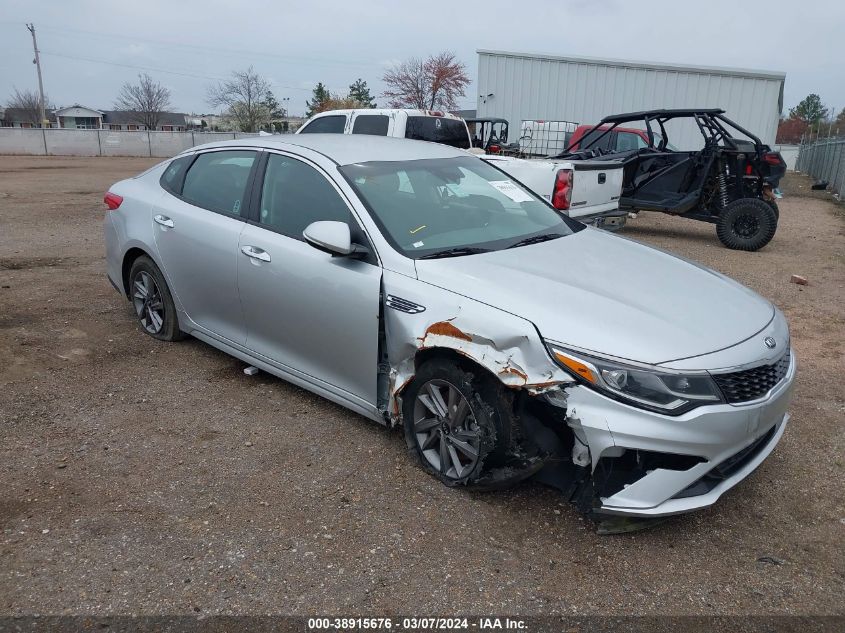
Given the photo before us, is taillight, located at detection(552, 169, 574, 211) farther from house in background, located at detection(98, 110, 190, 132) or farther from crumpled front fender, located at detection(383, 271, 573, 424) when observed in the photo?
house in background, located at detection(98, 110, 190, 132)

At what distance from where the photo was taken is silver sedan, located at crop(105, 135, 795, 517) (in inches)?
106

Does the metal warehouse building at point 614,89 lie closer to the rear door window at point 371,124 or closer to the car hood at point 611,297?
the rear door window at point 371,124

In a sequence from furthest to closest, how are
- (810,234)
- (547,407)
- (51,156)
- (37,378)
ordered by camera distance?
(51,156)
(810,234)
(37,378)
(547,407)

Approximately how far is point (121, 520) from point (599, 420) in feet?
7.09

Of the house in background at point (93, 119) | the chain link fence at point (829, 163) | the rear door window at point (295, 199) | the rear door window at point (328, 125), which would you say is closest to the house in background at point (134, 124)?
the house in background at point (93, 119)

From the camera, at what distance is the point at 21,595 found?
8.33ft

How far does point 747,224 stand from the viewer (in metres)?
9.82

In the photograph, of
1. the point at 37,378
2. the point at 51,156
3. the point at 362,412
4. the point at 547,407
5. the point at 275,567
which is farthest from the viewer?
the point at 51,156

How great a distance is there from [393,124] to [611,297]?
7674 mm

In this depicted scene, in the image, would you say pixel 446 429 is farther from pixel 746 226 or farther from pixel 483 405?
pixel 746 226

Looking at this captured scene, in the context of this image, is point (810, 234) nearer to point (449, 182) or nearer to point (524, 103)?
point (449, 182)

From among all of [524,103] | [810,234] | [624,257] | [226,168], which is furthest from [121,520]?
[524,103]

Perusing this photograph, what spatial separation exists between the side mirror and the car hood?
0.38 meters

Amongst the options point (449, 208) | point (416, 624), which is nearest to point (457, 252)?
point (449, 208)
